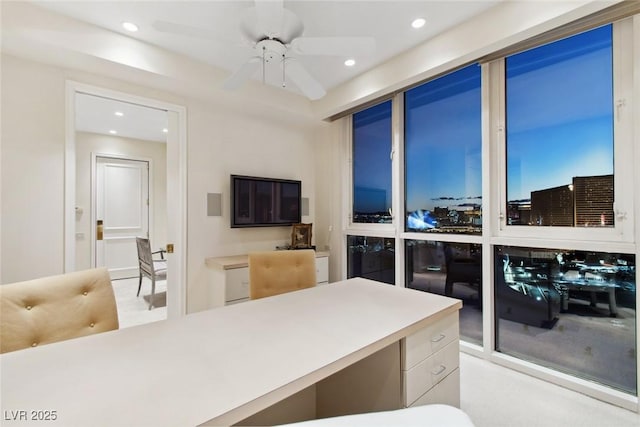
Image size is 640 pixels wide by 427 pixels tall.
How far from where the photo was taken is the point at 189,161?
3029 mm

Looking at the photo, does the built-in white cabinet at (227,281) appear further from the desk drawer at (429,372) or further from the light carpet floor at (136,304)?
the desk drawer at (429,372)

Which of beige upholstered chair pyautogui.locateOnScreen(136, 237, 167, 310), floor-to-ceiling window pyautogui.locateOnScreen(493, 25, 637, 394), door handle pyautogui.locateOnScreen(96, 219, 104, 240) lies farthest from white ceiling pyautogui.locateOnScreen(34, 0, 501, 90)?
door handle pyautogui.locateOnScreen(96, 219, 104, 240)

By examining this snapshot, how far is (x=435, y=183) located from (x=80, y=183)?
5.43 metres

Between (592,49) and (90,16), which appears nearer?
(592,49)

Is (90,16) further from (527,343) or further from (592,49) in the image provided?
(527,343)

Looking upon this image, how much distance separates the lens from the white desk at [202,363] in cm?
69

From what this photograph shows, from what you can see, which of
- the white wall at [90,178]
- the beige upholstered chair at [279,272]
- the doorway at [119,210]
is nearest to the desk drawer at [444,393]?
the beige upholstered chair at [279,272]

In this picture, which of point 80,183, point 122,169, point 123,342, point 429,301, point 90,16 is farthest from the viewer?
point 122,169

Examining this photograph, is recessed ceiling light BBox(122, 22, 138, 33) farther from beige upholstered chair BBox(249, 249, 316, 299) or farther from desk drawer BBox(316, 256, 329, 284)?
desk drawer BBox(316, 256, 329, 284)

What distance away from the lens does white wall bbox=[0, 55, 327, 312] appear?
2203mm

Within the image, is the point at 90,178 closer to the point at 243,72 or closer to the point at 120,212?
the point at 120,212

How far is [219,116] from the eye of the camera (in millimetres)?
3264

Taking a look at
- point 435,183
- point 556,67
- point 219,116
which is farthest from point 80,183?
point 556,67

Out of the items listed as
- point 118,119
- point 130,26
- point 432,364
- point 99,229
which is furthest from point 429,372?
point 99,229
